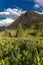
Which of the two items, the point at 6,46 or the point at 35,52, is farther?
the point at 6,46

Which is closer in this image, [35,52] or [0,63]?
[0,63]

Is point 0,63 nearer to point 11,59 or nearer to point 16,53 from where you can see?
point 11,59

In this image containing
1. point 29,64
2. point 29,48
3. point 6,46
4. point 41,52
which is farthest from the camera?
point 6,46

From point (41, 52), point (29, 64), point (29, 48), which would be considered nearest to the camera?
point (29, 64)

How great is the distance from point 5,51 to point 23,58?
17.7 metres

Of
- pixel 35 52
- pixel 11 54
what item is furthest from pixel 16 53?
pixel 35 52

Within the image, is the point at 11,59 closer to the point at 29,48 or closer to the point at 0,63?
the point at 0,63

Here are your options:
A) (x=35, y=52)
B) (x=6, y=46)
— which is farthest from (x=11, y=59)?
(x=6, y=46)

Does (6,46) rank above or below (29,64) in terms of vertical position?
above

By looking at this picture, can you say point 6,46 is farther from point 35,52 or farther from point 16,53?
point 35,52

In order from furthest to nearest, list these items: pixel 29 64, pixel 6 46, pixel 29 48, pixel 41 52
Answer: pixel 6 46
pixel 29 48
pixel 41 52
pixel 29 64

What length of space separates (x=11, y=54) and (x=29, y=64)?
1648cm

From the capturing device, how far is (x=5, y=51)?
13762 centimetres

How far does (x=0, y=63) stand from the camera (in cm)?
11969
